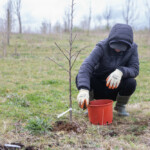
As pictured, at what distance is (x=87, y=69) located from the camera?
2.50m

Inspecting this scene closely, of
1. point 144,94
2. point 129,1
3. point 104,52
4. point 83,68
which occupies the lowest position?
point 144,94

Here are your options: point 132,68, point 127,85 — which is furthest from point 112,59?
point 127,85

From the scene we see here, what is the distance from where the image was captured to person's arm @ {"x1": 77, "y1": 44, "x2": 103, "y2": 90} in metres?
2.36

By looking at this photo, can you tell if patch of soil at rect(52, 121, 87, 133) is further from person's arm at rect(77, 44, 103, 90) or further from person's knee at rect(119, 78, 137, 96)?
person's knee at rect(119, 78, 137, 96)

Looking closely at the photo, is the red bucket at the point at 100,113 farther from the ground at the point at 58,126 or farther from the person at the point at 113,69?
the person at the point at 113,69

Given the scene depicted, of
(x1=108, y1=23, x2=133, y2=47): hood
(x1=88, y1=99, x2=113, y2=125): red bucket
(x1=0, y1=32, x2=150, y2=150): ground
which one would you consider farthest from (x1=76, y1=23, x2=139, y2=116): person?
(x1=0, y1=32, x2=150, y2=150): ground

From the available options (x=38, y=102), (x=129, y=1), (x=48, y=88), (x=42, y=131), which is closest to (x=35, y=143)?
Answer: (x=42, y=131)

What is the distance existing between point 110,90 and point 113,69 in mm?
335

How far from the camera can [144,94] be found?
434 centimetres

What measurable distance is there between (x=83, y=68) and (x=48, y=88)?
2356 millimetres

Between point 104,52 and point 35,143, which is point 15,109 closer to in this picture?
point 35,143

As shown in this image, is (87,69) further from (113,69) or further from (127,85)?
(127,85)

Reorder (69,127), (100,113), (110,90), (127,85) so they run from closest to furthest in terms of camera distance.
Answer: (69,127) < (100,113) < (127,85) < (110,90)

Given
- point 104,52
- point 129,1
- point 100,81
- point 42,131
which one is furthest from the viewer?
point 129,1
